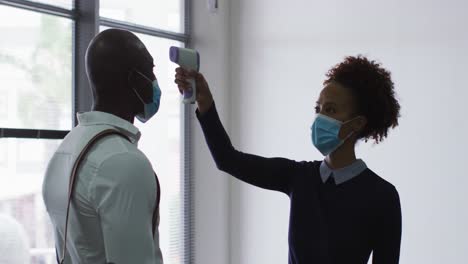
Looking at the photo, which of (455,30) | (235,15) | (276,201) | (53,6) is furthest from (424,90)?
(53,6)

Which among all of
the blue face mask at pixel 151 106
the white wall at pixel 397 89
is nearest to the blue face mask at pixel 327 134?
the blue face mask at pixel 151 106

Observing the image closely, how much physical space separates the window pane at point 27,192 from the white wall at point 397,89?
129 cm

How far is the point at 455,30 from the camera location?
282 centimetres

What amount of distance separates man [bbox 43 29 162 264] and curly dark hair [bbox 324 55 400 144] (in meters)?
0.72

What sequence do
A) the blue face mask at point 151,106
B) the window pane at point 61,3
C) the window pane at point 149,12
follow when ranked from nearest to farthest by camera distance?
the blue face mask at point 151,106 → the window pane at point 61,3 → the window pane at point 149,12

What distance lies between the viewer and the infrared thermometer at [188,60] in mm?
1551

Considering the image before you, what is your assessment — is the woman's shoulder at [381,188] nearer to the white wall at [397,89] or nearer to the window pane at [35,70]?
the white wall at [397,89]

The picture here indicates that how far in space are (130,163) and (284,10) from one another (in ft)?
8.62

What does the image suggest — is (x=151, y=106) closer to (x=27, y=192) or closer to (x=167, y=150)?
(x=27, y=192)

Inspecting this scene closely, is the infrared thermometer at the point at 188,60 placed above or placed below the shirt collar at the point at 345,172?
above

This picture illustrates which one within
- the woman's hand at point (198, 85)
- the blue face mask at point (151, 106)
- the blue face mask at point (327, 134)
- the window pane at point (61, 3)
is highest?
the window pane at point (61, 3)

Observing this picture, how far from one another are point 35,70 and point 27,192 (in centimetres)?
62

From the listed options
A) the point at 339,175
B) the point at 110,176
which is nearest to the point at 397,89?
the point at 339,175

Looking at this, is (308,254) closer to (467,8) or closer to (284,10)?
(467,8)
